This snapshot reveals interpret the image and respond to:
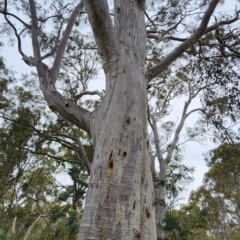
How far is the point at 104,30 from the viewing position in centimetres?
208

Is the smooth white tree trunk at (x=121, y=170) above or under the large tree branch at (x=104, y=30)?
under

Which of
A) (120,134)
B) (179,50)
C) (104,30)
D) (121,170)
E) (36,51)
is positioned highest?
(36,51)

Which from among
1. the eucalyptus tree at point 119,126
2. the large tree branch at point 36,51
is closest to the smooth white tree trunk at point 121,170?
the eucalyptus tree at point 119,126

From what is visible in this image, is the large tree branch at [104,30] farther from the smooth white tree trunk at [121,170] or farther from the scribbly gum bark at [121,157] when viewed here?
the smooth white tree trunk at [121,170]

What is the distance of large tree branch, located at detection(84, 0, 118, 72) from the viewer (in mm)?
1991

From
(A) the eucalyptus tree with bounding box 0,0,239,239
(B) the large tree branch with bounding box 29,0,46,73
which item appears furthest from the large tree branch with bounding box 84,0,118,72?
(B) the large tree branch with bounding box 29,0,46,73

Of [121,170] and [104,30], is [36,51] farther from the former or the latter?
[121,170]

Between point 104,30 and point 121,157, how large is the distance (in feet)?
3.40

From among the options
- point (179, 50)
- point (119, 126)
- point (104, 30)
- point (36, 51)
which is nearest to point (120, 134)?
point (119, 126)

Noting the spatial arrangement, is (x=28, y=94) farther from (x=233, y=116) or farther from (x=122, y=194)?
(x=122, y=194)

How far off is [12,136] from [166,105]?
5.24 metres

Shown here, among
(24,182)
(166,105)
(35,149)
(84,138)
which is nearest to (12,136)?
(35,149)

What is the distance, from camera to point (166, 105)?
379 inches

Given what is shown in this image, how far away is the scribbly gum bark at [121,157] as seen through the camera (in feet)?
4.67
